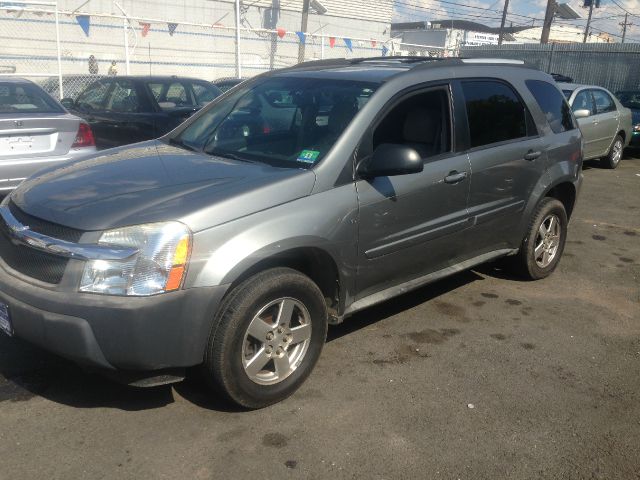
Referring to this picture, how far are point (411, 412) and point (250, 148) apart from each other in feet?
6.12

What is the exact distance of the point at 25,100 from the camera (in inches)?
273

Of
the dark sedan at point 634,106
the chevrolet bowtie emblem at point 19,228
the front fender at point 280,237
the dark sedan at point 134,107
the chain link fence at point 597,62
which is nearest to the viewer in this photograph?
the front fender at point 280,237

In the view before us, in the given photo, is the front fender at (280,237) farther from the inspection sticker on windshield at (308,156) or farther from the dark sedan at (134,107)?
the dark sedan at (134,107)

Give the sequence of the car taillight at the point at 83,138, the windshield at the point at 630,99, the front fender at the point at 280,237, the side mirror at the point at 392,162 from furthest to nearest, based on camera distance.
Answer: the windshield at the point at 630,99 < the car taillight at the point at 83,138 < the side mirror at the point at 392,162 < the front fender at the point at 280,237

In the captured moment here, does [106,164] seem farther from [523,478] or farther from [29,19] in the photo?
[29,19]

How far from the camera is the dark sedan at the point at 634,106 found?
1379cm

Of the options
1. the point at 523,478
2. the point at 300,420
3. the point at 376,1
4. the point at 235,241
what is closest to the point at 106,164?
the point at 235,241

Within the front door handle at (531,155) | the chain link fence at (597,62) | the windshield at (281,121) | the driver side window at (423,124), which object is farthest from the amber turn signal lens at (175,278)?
the chain link fence at (597,62)

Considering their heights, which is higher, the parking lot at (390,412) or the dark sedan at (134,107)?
the dark sedan at (134,107)

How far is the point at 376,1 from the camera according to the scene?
35.9 m

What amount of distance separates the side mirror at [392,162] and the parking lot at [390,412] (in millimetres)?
1208

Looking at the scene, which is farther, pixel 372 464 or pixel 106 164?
pixel 106 164

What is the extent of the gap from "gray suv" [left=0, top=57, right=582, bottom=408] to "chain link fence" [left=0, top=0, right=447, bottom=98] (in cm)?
1180

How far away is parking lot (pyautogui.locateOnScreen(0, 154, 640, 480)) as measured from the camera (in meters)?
2.97
